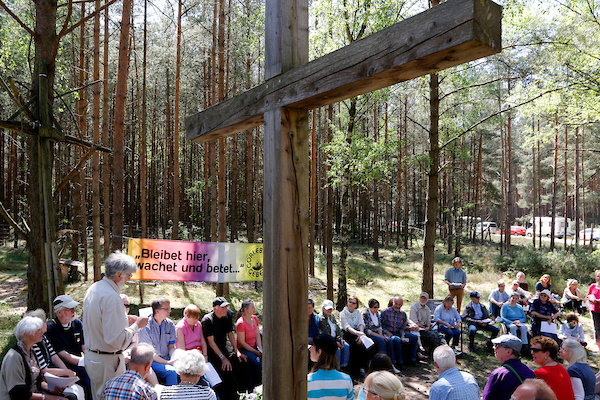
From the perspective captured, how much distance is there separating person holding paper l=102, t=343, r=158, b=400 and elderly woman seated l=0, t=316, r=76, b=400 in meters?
0.98

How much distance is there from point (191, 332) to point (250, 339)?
2.88 feet

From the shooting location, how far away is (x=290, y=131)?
76.1 inches

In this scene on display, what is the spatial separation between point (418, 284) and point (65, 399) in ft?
44.9

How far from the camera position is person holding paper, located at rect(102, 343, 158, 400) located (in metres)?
2.79

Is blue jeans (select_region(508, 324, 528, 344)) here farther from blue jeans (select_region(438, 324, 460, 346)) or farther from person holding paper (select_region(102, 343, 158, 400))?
person holding paper (select_region(102, 343, 158, 400))

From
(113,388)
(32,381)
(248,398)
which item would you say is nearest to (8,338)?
(32,381)

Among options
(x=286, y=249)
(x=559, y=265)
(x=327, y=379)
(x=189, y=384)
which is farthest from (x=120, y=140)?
(x=559, y=265)

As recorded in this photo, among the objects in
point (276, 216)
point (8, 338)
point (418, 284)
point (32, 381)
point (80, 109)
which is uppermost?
point (80, 109)

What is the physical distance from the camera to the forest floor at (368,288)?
6.82 m

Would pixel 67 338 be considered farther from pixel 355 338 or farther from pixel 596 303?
pixel 596 303

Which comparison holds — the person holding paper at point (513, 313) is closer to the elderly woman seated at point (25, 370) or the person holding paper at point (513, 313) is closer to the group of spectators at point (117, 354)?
the group of spectators at point (117, 354)

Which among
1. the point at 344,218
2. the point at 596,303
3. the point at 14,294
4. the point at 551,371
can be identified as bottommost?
the point at 14,294

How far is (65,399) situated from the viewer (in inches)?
137

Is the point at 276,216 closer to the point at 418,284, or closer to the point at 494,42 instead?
the point at 494,42
